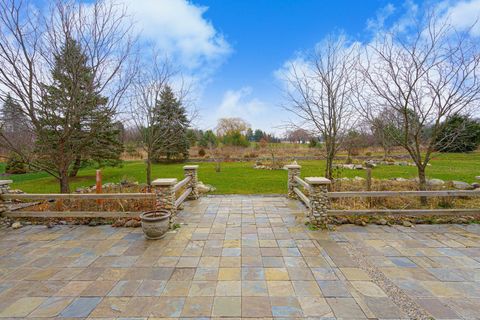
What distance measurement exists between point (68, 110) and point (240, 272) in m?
5.49

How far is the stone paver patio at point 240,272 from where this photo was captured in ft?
7.16

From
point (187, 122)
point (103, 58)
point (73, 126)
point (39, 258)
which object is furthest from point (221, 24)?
point (39, 258)

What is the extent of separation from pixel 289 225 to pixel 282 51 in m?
6.81

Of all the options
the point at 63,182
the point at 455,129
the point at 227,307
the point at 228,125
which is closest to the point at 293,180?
the point at 455,129

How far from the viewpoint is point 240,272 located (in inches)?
111

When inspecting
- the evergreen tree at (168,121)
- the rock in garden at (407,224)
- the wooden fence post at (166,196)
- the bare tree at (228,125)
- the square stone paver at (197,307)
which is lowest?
the square stone paver at (197,307)

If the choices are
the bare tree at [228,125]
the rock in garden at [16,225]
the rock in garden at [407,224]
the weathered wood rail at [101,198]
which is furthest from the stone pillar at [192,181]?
the bare tree at [228,125]

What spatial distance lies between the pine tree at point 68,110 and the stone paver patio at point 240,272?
204cm

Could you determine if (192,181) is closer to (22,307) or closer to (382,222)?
(22,307)

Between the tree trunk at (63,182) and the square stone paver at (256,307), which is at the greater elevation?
the tree trunk at (63,182)

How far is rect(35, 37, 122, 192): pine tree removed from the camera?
16.6 feet

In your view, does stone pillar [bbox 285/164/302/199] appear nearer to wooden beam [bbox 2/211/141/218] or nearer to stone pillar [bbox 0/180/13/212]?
wooden beam [bbox 2/211/141/218]

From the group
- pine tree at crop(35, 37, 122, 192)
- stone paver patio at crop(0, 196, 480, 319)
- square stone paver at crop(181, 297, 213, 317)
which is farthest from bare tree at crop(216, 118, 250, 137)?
square stone paver at crop(181, 297, 213, 317)

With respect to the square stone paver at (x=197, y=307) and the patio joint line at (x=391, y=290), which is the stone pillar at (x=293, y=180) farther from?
the square stone paver at (x=197, y=307)
